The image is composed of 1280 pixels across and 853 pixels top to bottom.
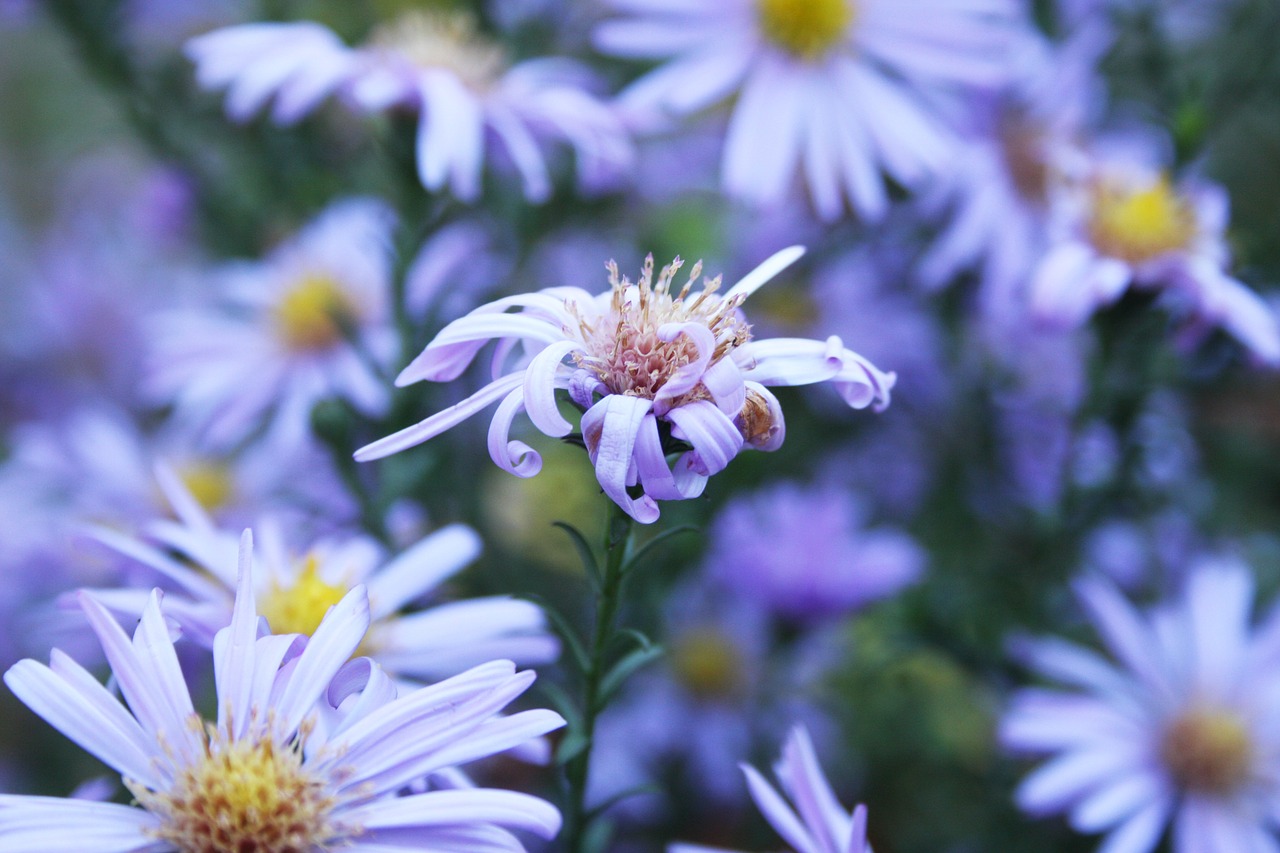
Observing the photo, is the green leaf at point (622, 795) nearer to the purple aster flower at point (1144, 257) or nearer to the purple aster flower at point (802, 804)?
the purple aster flower at point (802, 804)

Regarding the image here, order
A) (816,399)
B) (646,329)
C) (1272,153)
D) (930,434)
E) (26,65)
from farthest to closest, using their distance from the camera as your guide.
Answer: (26,65) → (1272,153) → (930,434) → (816,399) → (646,329)

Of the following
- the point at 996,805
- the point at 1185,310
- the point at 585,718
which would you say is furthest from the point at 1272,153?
the point at 585,718

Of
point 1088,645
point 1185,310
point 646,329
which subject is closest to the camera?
point 646,329

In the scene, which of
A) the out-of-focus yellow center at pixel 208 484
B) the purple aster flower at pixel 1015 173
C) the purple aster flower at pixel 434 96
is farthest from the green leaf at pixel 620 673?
the out-of-focus yellow center at pixel 208 484

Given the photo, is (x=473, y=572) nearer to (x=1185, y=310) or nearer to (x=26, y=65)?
(x=1185, y=310)

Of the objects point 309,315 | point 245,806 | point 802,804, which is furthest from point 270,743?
point 309,315

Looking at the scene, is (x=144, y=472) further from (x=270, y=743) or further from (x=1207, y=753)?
(x=1207, y=753)

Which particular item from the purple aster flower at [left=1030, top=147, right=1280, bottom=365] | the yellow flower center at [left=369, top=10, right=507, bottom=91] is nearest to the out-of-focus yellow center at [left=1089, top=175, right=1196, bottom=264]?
the purple aster flower at [left=1030, top=147, right=1280, bottom=365]
